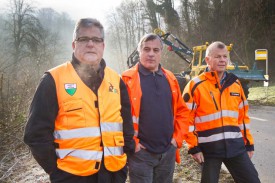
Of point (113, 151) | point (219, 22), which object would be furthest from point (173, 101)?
point (219, 22)

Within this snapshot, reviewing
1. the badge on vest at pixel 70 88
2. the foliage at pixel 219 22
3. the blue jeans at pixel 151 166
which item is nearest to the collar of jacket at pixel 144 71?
the blue jeans at pixel 151 166

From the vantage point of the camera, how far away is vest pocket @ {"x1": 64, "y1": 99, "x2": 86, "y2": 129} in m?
2.21

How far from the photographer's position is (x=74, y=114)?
2.22 meters

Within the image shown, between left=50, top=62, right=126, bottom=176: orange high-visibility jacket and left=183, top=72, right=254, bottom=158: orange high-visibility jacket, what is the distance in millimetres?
1290

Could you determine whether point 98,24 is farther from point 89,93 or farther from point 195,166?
point 195,166

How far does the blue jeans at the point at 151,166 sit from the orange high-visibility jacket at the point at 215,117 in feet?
1.05

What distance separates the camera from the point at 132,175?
3031 millimetres

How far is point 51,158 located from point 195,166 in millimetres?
3475

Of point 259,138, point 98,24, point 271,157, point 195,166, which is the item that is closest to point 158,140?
point 98,24

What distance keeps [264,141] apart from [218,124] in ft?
15.1

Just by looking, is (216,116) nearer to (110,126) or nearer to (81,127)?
(110,126)

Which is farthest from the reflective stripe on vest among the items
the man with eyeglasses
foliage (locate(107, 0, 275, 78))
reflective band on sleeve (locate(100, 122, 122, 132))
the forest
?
foliage (locate(107, 0, 275, 78))

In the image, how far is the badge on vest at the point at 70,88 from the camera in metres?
2.24

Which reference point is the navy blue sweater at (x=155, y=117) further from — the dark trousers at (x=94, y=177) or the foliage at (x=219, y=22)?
the foliage at (x=219, y=22)
